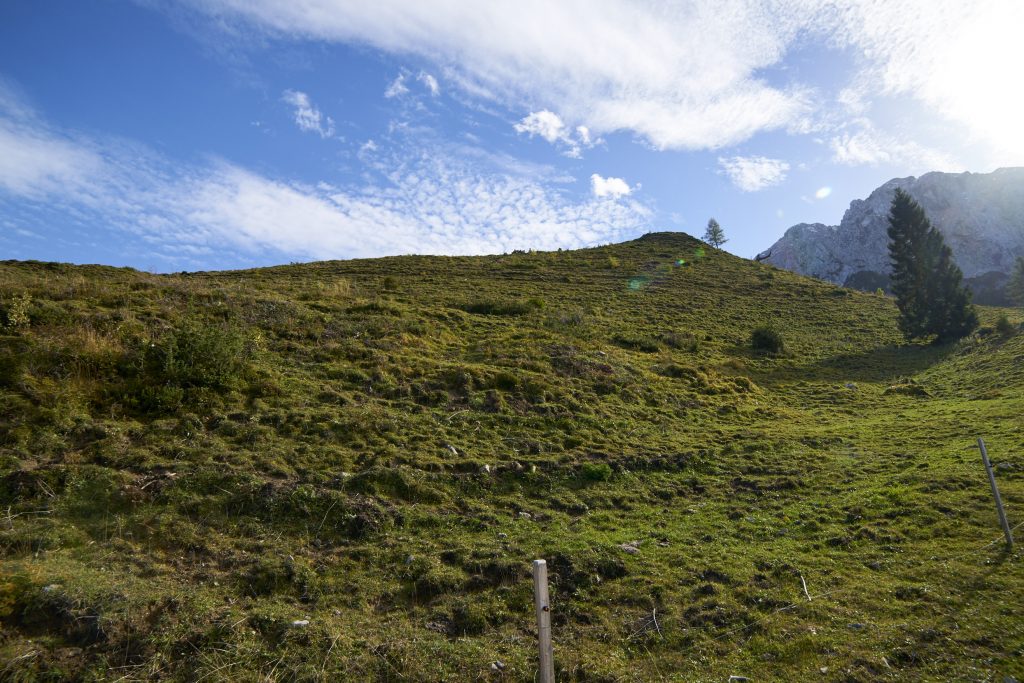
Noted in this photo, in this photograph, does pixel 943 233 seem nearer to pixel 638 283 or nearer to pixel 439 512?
pixel 638 283

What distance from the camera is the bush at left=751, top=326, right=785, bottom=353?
33.9 metres

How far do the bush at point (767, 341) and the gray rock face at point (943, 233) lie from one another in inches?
3946

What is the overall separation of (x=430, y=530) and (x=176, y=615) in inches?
165

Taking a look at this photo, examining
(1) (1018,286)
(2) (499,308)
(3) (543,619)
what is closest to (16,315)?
(3) (543,619)

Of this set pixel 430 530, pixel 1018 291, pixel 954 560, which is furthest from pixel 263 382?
pixel 1018 291

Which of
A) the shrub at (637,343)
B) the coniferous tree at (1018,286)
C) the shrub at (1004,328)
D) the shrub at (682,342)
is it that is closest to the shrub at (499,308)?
the shrub at (637,343)

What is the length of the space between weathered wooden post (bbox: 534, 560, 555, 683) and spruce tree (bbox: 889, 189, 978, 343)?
151 ft

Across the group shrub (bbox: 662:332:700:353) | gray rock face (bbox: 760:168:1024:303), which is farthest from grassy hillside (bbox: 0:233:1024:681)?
gray rock face (bbox: 760:168:1024:303)

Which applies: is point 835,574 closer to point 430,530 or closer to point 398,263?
point 430,530

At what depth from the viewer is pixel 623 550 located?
969 centimetres

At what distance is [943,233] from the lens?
117438 millimetres

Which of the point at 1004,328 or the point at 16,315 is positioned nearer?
the point at 16,315

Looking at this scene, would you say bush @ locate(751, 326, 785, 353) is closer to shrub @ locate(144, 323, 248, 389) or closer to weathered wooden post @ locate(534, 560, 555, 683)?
shrub @ locate(144, 323, 248, 389)

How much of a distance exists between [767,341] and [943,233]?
118 metres
